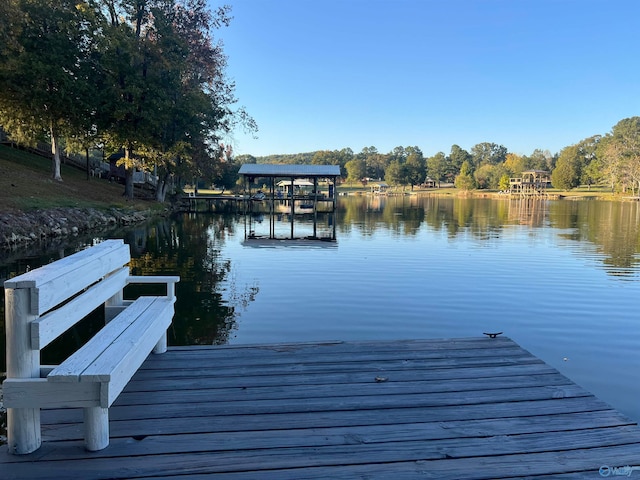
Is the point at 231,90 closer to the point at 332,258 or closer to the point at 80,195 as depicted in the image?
the point at 80,195

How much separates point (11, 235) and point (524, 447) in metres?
15.4


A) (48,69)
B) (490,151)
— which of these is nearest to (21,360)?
(48,69)

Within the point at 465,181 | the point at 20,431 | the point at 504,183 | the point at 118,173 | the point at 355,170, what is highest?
the point at 355,170

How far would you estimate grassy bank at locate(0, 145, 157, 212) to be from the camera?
17031 mm

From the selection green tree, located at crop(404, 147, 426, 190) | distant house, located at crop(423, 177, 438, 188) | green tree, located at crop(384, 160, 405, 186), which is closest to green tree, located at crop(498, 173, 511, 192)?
green tree, located at crop(404, 147, 426, 190)

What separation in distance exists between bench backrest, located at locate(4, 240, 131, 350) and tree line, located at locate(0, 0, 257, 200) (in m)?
21.4

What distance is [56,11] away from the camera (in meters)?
23.4

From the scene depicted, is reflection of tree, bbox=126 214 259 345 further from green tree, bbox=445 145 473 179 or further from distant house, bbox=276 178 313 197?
green tree, bbox=445 145 473 179

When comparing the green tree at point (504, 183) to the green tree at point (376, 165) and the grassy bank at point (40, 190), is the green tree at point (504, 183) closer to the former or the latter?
the green tree at point (376, 165)

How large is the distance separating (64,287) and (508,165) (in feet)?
362

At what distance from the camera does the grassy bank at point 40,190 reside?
17.0 meters

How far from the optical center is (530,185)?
79688mm

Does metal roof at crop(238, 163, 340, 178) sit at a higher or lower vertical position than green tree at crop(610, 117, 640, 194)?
lower

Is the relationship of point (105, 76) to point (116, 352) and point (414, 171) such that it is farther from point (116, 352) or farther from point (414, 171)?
point (414, 171)
